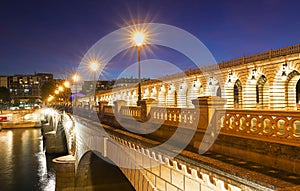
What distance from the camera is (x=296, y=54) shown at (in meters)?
26.4

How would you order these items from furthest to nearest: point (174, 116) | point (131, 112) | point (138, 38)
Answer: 1. point (131, 112)
2. point (138, 38)
3. point (174, 116)

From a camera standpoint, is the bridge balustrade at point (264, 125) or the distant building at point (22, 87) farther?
the distant building at point (22, 87)

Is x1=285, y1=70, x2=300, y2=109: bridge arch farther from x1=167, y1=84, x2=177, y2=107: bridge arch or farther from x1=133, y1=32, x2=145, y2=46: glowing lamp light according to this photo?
x1=133, y1=32, x2=145, y2=46: glowing lamp light

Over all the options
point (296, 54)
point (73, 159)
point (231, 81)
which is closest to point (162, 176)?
point (73, 159)

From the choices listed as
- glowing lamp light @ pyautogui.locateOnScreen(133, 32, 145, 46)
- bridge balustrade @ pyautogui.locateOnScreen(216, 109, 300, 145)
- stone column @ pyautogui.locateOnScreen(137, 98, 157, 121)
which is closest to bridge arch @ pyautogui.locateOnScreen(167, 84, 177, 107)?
glowing lamp light @ pyautogui.locateOnScreen(133, 32, 145, 46)

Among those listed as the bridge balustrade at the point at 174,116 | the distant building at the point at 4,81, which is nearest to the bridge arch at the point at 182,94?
the bridge balustrade at the point at 174,116

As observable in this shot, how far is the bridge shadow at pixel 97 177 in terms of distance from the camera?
24.3 m

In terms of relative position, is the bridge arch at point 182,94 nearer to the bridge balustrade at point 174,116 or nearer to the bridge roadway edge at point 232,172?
the bridge balustrade at point 174,116

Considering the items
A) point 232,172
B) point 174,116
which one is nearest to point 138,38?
point 174,116

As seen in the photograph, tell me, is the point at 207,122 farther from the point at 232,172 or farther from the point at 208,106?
the point at 232,172

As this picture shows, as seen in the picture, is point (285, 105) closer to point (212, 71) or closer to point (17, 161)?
point (212, 71)

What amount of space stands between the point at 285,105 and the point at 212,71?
10808 mm

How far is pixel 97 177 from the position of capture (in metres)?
26.7

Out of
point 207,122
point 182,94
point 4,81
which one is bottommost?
point 207,122
